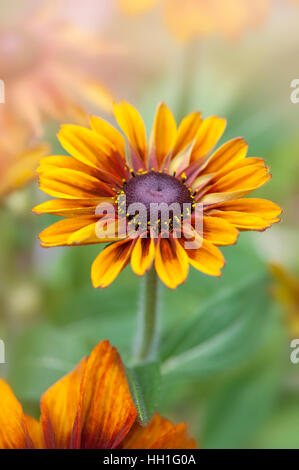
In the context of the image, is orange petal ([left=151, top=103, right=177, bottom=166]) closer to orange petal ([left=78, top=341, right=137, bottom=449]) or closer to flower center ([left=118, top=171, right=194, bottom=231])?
flower center ([left=118, top=171, right=194, bottom=231])

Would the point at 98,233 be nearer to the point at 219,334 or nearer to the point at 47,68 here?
the point at 219,334

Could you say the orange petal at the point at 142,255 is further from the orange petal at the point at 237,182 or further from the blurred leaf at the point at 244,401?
the blurred leaf at the point at 244,401

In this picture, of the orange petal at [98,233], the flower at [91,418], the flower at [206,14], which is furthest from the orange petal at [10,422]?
the flower at [206,14]

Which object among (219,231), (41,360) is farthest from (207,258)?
(41,360)

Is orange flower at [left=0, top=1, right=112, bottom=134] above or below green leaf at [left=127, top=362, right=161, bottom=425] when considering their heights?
above

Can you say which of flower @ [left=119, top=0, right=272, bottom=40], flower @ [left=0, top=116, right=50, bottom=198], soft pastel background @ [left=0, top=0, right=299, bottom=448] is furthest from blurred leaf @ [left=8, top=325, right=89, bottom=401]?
flower @ [left=119, top=0, right=272, bottom=40]
